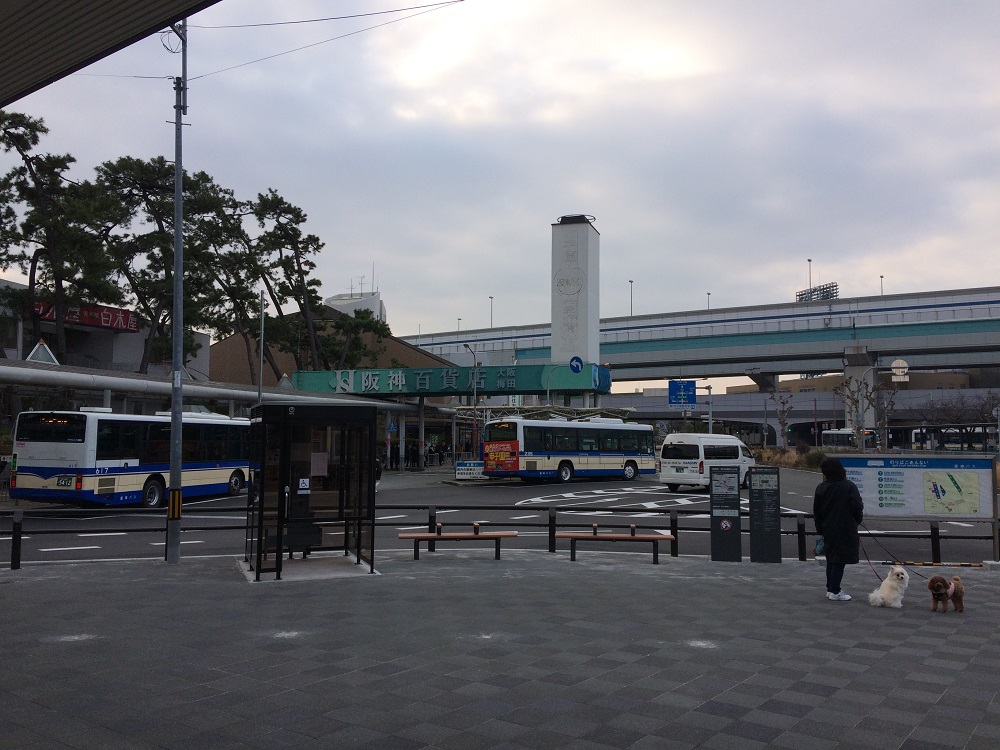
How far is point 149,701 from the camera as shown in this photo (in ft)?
19.1

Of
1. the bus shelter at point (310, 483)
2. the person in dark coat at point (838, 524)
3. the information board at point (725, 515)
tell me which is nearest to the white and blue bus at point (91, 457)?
the bus shelter at point (310, 483)

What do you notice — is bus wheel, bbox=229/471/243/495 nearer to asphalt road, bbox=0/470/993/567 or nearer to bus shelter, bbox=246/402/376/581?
asphalt road, bbox=0/470/993/567

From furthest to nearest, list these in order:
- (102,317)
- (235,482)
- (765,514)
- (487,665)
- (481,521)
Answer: (102,317) < (235,482) < (481,521) < (765,514) < (487,665)

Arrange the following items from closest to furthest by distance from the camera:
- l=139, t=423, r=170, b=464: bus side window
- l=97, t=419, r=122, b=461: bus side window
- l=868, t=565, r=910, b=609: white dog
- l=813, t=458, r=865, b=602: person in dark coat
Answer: l=868, t=565, r=910, b=609: white dog
l=813, t=458, r=865, b=602: person in dark coat
l=97, t=419, r=122, b=461: bus side window
l=139, t=423, r=170, b=464: bus side window

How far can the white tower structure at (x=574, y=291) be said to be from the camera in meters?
47.2

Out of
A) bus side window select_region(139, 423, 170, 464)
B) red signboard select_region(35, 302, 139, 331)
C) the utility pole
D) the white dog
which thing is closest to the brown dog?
the white dog

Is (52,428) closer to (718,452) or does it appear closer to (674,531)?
(674,531)

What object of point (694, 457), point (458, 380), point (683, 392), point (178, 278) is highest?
point (458, 380)

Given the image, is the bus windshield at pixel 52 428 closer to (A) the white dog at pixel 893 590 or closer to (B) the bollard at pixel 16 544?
(B) the bollard at pixel 16 544

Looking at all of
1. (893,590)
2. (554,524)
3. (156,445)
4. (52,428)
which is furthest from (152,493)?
(893,590)

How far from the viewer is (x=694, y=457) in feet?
105

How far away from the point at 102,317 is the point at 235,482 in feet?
83.4

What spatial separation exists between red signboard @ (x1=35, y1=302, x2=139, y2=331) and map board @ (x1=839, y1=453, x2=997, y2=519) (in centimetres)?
4208

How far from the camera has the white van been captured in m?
31.8
